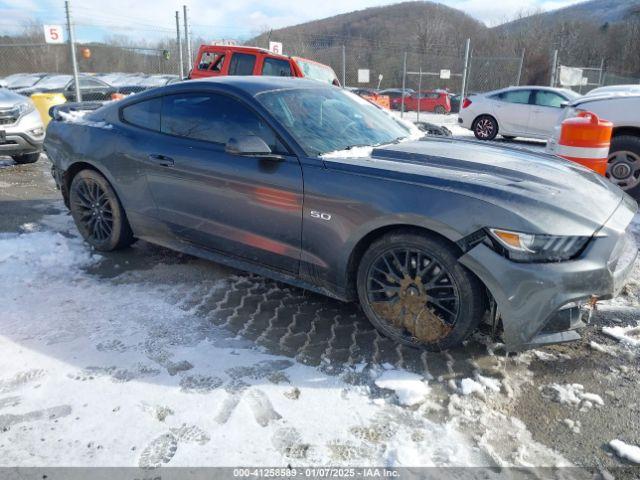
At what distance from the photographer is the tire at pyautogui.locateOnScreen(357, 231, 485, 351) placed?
2512 mm

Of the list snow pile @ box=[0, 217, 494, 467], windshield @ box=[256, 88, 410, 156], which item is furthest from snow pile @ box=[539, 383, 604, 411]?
windshield @ box=[256, 88, 410, 156]

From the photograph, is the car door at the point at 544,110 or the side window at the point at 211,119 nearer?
the side window at the point at 211,119

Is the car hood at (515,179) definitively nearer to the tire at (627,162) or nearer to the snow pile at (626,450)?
the snow pile at (626,450)

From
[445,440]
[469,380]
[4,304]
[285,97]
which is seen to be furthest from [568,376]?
[4,304]

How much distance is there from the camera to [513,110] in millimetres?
12070

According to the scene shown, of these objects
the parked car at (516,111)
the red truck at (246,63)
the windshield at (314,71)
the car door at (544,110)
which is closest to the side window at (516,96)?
the parked car at (516,111)

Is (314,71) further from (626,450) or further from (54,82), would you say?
(54,82)

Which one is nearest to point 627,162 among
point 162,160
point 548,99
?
point 162,160

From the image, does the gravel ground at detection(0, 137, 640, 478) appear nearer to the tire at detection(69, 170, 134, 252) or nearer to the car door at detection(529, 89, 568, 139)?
the tire at detection(69, 170, 134, 252)

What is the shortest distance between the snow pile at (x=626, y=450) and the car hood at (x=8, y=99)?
8.45m

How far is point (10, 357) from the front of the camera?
2.61 metres

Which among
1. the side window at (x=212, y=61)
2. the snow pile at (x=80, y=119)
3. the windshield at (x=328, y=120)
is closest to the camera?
the windshield at (x=328, y=120)

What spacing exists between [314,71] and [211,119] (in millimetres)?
8289

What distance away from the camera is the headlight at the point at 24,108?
24.1 ft
